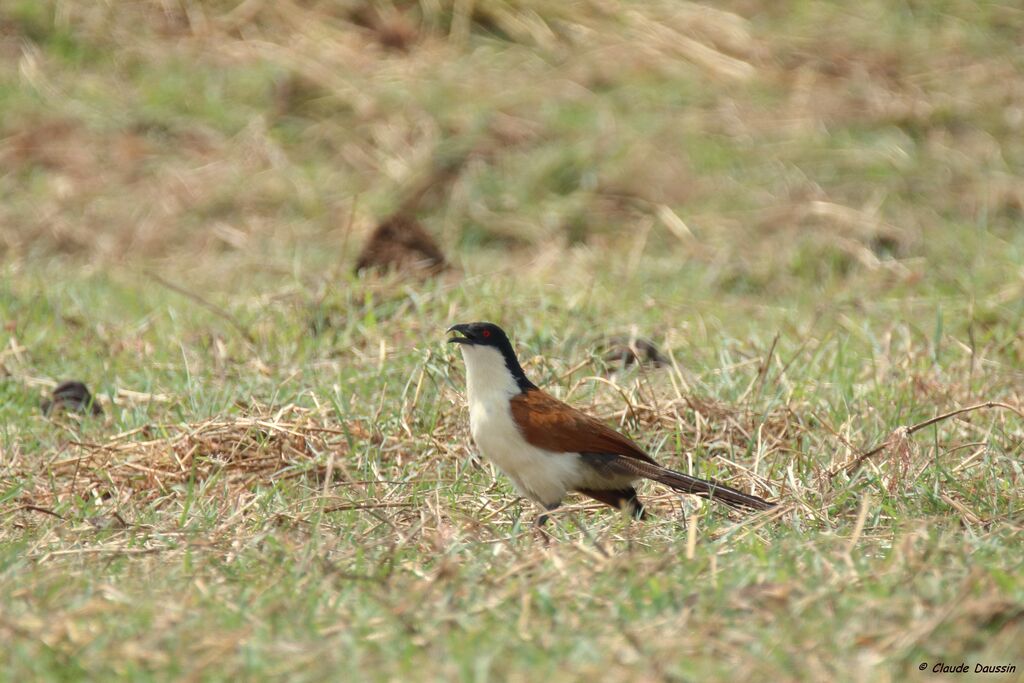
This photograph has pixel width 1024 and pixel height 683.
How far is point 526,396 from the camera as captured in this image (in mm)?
4285

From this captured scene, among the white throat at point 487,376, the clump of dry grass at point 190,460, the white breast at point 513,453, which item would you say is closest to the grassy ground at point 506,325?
the clump of dry grass at point 190,460

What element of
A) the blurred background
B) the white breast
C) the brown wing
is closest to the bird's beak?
the white breast

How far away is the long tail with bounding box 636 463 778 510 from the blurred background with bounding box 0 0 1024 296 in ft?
11.4

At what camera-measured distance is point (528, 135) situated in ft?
30.8

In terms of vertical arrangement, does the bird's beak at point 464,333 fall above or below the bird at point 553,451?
above

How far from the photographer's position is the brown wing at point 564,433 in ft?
13.8

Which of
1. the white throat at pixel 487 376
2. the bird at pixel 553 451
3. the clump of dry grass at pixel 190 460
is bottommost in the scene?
the clump of dry grass at pixel 190 460

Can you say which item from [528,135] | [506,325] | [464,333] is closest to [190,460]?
[464,333]

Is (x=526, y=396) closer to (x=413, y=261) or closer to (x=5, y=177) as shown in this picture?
(x=413, y=261)

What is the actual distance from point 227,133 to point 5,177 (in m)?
1.42

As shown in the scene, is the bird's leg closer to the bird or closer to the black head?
the bird

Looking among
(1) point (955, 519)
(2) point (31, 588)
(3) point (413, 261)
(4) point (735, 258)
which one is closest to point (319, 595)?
(2) point (31, 588)

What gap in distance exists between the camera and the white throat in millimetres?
4289

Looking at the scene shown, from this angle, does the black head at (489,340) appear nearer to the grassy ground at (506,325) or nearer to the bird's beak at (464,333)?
the bird's beak at (464,333)
